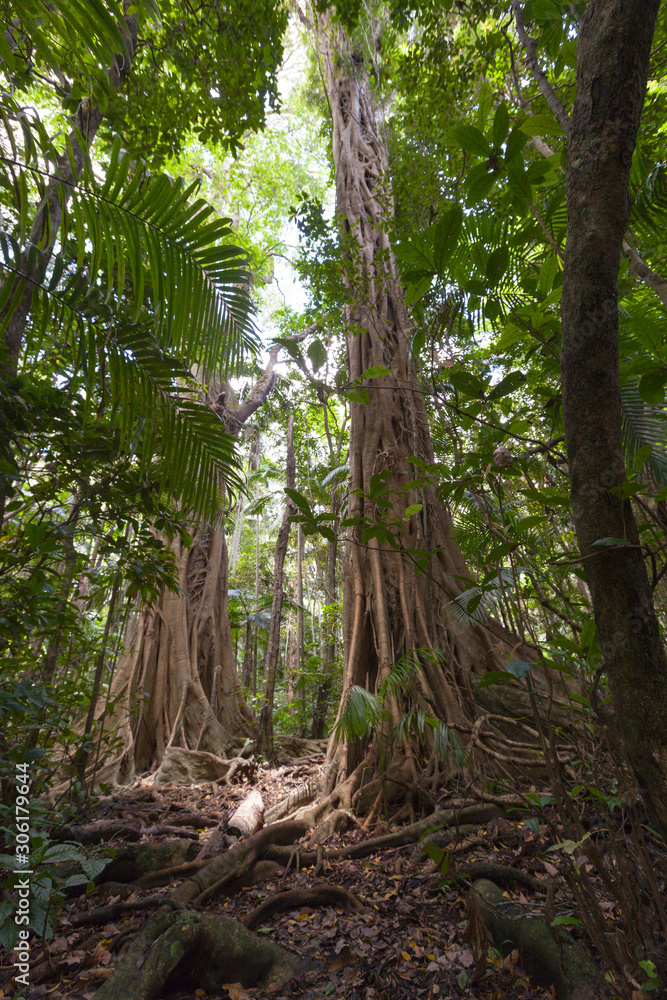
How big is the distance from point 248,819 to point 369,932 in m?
1.39

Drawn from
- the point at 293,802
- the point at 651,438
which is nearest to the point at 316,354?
the point at 651,438

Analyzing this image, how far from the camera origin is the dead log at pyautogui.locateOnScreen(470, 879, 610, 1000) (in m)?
1.47

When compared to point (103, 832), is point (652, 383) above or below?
above

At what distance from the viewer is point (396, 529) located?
3.54 meters

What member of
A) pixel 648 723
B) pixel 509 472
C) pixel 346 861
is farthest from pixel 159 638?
pixel 648 723

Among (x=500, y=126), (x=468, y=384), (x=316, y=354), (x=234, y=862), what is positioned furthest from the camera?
(x=316, y=354)

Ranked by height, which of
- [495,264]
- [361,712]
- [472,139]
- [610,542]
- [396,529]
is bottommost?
[361,712]

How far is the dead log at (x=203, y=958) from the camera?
1.75 m

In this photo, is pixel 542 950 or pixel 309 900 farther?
pixel 309 900

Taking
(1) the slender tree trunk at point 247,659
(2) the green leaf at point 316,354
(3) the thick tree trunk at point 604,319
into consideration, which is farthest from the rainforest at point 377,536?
(1) the slender tree trunk at point 247,659

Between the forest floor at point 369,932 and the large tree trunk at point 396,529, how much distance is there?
28.8 inches

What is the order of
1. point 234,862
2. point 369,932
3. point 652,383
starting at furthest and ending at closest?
point 234,862 → point 369,932 → point 652,383

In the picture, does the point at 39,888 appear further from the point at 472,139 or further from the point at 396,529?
the point at 396,529

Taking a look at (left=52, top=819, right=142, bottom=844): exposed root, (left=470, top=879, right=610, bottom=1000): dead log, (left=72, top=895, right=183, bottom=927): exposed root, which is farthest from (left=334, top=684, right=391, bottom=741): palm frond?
(left=52, top=819, right=142, bottom=844): exposed root
